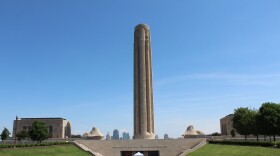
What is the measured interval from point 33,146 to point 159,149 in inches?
943

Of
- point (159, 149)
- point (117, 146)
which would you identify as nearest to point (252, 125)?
point (159, 149)

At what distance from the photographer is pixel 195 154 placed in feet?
169

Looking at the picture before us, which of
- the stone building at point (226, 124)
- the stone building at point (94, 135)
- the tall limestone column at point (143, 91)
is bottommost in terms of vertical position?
the stone building at point (94, 135)

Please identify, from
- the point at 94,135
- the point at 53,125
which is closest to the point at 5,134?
the point at 53,125

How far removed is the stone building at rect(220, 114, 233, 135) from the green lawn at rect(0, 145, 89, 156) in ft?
150

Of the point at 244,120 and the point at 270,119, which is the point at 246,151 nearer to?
the point at 270,119

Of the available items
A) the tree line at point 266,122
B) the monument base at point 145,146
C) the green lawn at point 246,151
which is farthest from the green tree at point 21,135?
the tree line at point 266,122

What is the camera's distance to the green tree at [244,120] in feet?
200

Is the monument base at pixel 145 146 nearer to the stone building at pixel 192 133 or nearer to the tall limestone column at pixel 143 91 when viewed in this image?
the tall limestone column at pixel 143 91

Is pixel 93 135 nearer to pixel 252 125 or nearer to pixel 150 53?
pixel 150 53

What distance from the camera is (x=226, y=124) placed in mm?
92125

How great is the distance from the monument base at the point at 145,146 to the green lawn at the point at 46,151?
5661 millimetres

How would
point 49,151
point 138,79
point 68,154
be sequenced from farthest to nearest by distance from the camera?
1. point 138,79
2. point 68,154
3. point 49,151

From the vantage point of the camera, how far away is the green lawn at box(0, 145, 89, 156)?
39.7m
